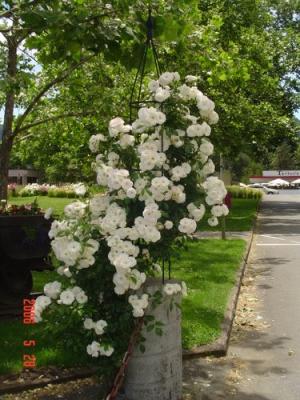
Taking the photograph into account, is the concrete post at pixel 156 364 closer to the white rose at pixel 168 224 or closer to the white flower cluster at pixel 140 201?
the white flower cluster at pixel 140 201

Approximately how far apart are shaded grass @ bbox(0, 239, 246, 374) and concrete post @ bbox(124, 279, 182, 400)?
39cm

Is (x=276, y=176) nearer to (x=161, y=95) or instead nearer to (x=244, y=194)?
(x=244, y=194)

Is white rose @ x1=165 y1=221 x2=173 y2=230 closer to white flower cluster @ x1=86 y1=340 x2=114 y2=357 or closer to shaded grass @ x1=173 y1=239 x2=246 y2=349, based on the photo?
shaded grass @ x1=173 y1=239 x2=246 y2=349

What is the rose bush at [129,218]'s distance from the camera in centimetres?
426

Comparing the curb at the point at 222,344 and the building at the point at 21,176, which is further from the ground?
the building at the point at 21,176

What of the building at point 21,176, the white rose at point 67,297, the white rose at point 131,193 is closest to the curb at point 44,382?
the white rose at point 67,297

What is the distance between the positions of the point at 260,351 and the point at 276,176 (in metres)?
121

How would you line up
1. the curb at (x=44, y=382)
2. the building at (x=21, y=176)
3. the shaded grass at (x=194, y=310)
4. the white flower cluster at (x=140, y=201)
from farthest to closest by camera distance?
the building at (x=21, y=176) → the shaded grass at (x=194, y=310) → the curb at (x=44, y=382) → the white flower cluster at (x=140, y=201)

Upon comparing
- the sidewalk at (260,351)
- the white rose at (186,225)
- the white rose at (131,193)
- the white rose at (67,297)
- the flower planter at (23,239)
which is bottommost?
the sidewalk at (260,351)

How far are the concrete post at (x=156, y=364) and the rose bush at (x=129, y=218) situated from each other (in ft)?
0.61

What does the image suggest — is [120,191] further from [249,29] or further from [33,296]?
[249,29]

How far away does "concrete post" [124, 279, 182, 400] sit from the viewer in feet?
15.2

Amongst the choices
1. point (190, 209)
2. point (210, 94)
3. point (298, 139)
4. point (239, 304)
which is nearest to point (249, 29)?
point (210, 94)
